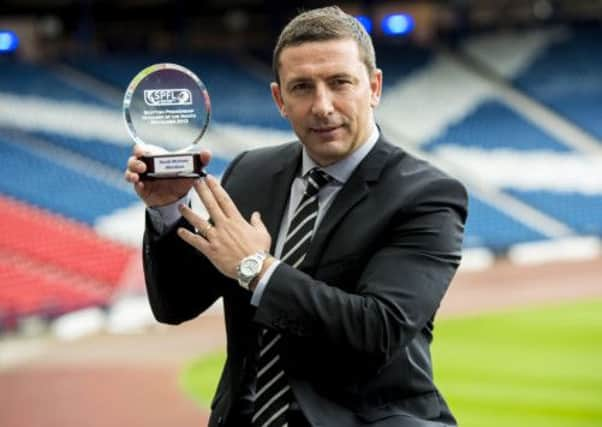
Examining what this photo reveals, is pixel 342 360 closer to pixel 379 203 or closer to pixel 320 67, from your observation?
pixel 379 203

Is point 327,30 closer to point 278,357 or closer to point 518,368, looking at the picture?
point 278,357

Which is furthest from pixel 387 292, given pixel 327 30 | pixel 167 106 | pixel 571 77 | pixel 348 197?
pixel 571 77

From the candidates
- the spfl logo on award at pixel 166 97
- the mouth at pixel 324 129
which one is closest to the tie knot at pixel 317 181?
the mouth at pixel 324 129

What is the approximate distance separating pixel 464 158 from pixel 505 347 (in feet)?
35.4

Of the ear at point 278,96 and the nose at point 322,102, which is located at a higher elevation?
the ear at point 278,96

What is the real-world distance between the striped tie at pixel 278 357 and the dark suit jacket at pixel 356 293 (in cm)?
4

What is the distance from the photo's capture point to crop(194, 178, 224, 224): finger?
2674 mm

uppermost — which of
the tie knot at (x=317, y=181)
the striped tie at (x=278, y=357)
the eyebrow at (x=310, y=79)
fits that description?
the eyebrow at (x=310, y=79)

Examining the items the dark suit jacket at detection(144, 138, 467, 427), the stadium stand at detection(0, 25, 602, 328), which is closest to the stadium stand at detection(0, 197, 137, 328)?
the stadium stand at detection(0, 25, 602, 328)

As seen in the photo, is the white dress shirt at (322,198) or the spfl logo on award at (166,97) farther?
the spfl logo on award at (166,97)

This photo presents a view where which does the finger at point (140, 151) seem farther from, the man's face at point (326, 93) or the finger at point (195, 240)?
the man's face at point (326, 93)

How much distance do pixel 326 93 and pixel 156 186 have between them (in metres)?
0.50

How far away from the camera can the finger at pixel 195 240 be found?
8.79 ft

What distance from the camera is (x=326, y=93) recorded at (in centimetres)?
273
